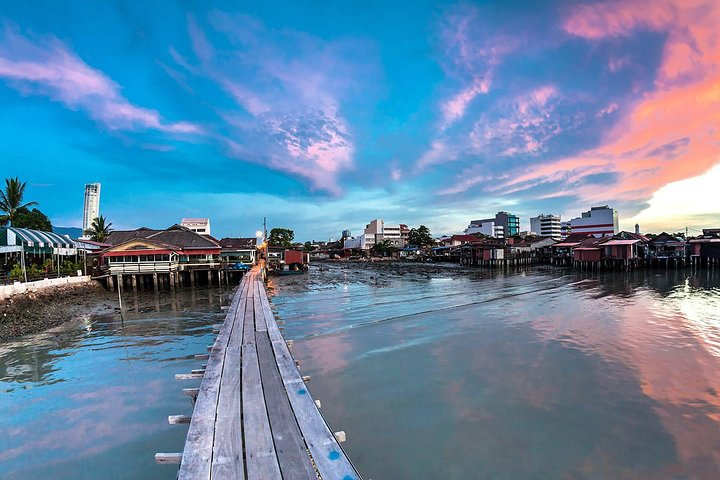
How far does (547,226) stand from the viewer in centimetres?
14062

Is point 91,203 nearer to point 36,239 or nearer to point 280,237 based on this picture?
point 280,237

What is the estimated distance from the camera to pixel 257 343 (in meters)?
8.97

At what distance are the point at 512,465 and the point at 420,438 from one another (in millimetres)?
1688

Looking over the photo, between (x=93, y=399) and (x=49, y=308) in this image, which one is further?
(x=49, y=308)

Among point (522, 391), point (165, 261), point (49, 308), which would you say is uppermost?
point (165, 261)

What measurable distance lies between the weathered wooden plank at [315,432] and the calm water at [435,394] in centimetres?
176

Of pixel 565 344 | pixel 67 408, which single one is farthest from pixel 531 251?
pixel 67 408

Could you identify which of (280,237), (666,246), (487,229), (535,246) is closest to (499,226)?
(487,229)

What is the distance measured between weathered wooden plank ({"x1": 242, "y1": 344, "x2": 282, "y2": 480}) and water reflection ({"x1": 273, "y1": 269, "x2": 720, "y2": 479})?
2.23 m

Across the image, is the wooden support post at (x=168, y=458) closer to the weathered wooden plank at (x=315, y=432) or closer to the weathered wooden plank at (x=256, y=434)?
the weathered wooden plank at (x=256, y=434)

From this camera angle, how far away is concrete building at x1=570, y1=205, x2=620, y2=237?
9556cm

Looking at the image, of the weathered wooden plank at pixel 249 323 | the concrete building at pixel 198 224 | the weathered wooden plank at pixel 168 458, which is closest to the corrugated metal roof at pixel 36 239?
the weathered wooden plank at pixel 249 323

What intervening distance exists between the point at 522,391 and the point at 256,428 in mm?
7110

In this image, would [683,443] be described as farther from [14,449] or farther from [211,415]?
[14,449]
